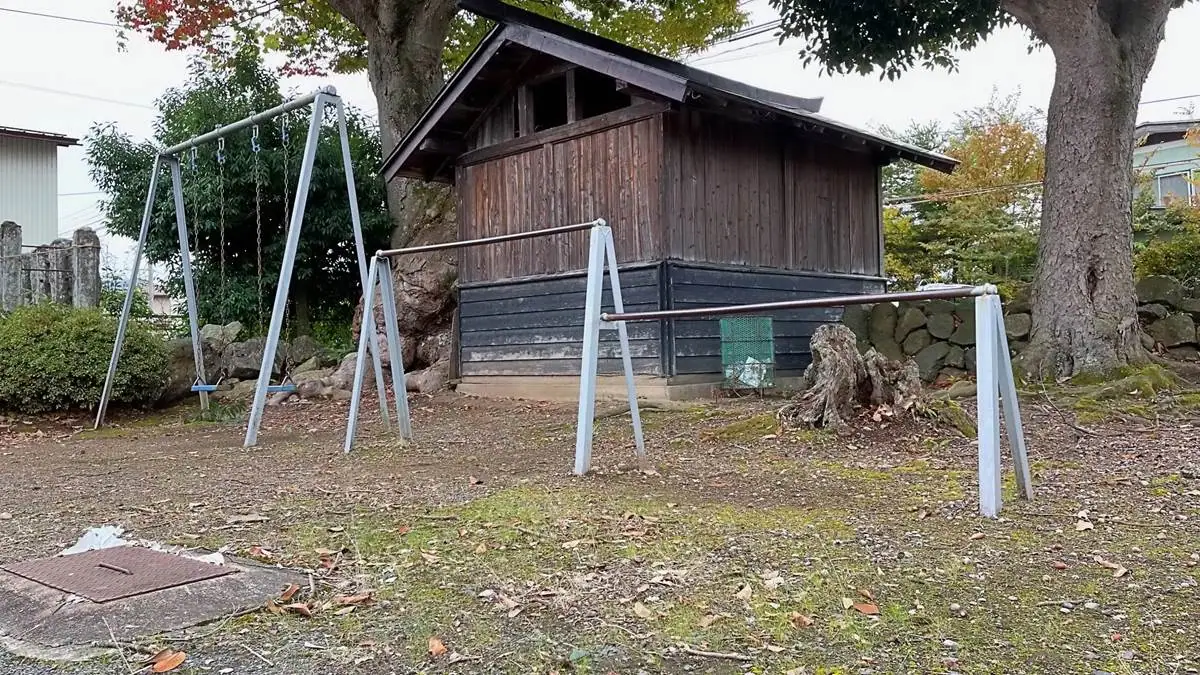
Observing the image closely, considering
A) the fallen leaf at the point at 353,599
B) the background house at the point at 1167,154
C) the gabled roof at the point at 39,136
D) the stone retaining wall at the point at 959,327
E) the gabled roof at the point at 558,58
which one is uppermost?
the gabled roof at the point at 39,136

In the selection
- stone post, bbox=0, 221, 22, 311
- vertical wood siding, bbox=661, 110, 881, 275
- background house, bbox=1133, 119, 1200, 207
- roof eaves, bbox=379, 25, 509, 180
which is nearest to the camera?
vertical wood siding, bbox=661, 110, 881, 275

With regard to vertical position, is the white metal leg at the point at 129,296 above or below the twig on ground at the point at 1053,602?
above

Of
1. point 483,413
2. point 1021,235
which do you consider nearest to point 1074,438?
point 483,413

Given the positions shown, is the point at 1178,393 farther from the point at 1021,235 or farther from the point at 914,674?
the point at 1021,235

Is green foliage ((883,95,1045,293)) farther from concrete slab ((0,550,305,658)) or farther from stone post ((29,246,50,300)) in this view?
concrete slab ((0,550,305,658))

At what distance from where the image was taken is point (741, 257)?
9.96 metres

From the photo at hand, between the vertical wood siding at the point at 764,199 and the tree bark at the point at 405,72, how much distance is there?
15.0 ft

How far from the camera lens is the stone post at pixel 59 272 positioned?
443 inches

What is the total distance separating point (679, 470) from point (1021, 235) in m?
15.0

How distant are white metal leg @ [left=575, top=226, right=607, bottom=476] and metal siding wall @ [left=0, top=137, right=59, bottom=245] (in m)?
23.3

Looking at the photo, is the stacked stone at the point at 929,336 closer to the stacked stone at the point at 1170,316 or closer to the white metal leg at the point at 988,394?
the stacked stone at the point at 1170,316

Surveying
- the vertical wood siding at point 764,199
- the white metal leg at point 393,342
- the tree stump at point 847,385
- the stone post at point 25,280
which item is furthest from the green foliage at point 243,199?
the tree stump at point 847,385

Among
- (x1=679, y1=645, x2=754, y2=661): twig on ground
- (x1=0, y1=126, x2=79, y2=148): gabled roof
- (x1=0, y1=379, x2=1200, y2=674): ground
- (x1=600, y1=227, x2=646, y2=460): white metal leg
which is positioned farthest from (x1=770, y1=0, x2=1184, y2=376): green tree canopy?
(x1=0, y1=126, x2=79, y2=148): gabled roof

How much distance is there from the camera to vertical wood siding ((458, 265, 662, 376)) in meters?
9.34
